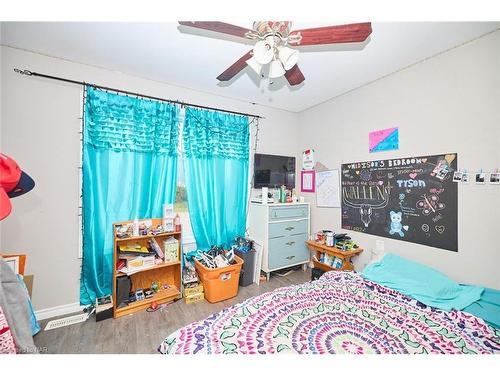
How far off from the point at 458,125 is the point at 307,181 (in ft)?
5.88

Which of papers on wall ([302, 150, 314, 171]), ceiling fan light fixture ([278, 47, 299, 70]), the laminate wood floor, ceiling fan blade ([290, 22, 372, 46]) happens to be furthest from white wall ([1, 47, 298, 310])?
papers on wall ([302, 150, 314, 171])

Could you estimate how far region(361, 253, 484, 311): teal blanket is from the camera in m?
1.49

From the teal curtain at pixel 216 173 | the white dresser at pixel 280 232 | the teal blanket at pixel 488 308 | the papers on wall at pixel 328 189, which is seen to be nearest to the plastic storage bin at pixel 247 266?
the white dresser at pixel 280 232

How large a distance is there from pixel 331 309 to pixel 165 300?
68.9 inches

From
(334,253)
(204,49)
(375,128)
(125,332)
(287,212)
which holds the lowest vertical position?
(125,332)

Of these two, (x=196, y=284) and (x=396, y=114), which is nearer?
(x=396, y=114)

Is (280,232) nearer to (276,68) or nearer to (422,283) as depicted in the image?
(422,283)

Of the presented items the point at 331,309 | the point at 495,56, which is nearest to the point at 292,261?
the point at 331,309

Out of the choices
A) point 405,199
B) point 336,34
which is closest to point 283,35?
point 336,34

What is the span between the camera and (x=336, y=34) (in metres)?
1.17

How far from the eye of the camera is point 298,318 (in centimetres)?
128

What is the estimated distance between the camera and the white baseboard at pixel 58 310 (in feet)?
6.38

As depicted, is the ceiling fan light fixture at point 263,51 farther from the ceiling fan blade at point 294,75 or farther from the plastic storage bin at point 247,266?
the plastic storage bin at point 247,266
